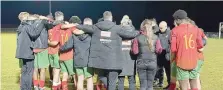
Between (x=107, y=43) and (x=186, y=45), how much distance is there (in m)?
1.34

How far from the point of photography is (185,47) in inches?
258

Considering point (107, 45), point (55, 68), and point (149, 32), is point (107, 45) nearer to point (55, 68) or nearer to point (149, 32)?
point (149, 32)

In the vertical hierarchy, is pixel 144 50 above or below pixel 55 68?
above

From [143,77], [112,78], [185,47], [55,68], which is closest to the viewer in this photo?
[185,47]

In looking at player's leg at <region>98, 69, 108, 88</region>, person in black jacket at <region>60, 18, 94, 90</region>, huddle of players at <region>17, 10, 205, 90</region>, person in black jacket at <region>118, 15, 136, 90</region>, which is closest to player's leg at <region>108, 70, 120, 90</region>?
huddle of players at <region>17, 10, 205, 90</region>

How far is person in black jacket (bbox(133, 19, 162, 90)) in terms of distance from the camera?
24.3 feet

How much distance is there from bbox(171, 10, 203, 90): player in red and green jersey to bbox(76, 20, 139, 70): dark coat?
0.93m

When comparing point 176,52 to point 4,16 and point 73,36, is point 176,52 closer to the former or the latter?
point 73,36

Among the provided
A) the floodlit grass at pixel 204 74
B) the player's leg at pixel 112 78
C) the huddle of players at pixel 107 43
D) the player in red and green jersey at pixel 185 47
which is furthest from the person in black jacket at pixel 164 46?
the player in red and green jersey at pixel 185 47

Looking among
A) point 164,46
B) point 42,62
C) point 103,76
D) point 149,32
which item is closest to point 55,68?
point 42,62

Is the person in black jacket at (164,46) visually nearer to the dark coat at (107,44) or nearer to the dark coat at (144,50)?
the dark coat at (144,50)

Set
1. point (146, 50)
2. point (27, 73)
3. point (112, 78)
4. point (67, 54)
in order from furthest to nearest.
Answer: point (27, 73), point (67, 54), point (146, 50), point (112, 78)

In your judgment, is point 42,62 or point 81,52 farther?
point 42,62

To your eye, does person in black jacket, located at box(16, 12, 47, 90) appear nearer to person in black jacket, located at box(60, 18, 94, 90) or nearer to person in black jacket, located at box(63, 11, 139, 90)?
person in black jacket, located at box(60, 18, 94, 90)
